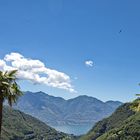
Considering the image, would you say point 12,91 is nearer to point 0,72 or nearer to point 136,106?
point 0,72

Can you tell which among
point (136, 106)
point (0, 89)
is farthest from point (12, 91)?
point (136, 106)

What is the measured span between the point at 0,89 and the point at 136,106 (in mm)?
11648

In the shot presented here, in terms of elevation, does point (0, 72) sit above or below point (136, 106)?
above

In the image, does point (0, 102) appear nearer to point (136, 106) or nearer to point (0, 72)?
point (0, 72)

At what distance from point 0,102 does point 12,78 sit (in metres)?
2.28

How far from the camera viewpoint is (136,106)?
2520 centimetres

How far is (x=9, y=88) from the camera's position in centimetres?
3191

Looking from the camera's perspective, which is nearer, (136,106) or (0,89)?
(136,106)

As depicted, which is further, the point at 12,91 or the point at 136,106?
the point at 12,91

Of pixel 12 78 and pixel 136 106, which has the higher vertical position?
pixel 12 78

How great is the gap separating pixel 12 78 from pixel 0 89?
136 cm

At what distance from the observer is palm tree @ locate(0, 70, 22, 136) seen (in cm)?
3162

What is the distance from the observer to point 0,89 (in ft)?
104

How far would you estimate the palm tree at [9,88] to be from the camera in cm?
3162
